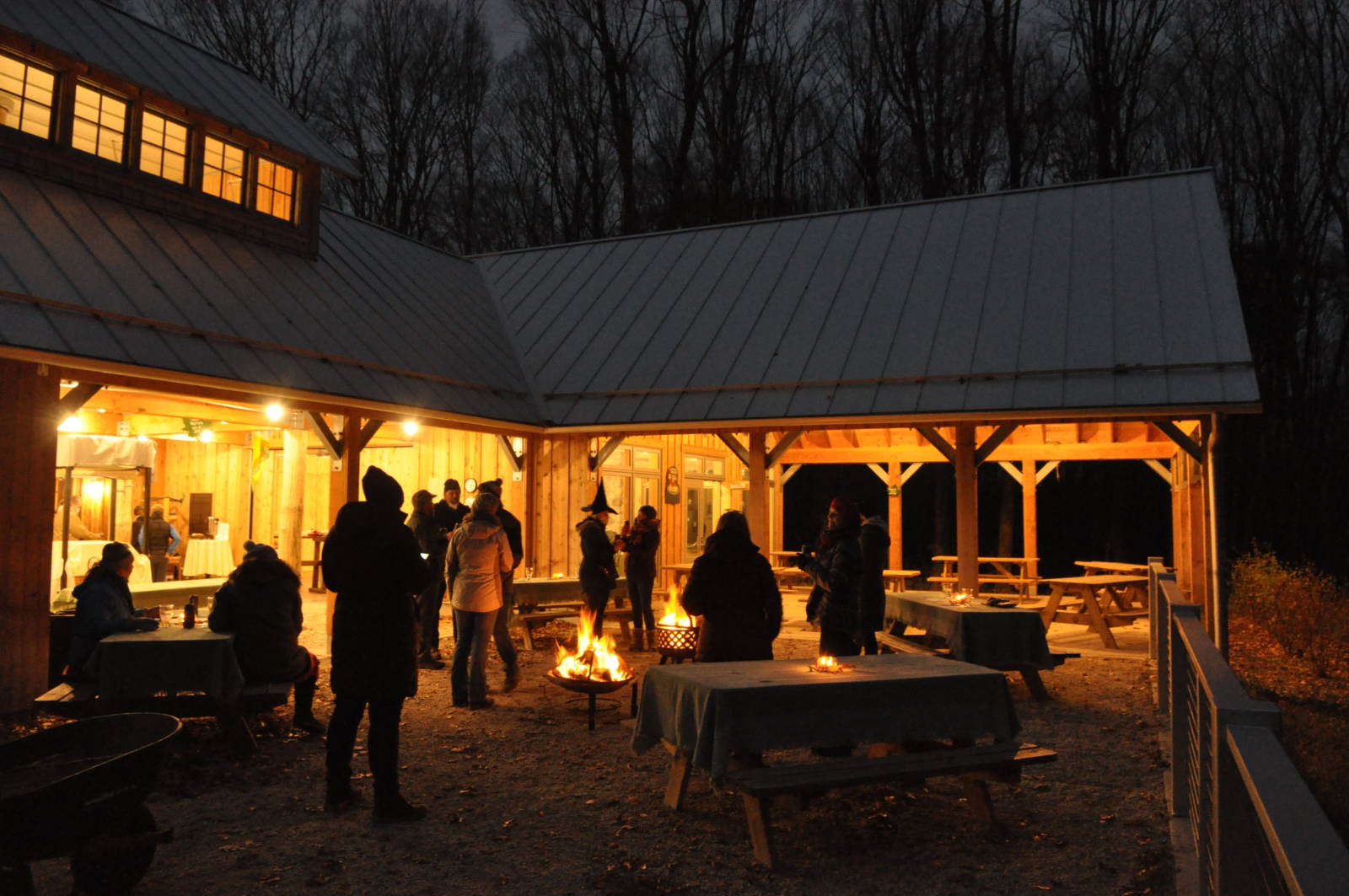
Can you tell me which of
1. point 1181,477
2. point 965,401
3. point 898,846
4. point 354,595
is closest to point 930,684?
point 898,846

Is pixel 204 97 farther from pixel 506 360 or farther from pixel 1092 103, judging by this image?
pixel 1092 103

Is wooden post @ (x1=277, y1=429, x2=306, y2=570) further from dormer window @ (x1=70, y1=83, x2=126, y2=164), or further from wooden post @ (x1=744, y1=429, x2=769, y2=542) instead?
wooden post @ (x1=744, y1=429, x2=769, y2=542)

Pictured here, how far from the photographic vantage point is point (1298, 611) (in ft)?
41.0

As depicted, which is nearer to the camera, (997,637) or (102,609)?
(102,609)

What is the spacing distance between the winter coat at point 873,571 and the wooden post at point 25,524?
6.23m

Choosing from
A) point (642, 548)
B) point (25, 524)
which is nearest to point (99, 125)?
point (25, 524)

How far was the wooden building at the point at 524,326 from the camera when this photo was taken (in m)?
9.09

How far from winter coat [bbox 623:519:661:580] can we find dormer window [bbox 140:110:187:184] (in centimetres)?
591

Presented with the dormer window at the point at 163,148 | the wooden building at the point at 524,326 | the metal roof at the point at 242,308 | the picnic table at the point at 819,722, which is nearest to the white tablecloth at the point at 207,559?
the wooden building at the point at 524,326

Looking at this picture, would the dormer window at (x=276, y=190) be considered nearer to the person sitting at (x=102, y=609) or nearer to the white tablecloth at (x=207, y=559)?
the white tablecloth at (x=207, y=559)

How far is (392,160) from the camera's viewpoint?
1175 inches

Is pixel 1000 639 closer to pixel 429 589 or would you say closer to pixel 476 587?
pixel 476 587

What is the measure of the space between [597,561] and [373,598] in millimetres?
4801

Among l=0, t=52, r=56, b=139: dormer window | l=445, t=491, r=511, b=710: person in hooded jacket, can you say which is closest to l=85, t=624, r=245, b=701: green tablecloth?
l=445, t=491, r=511, b=710: person in hooded jacket
